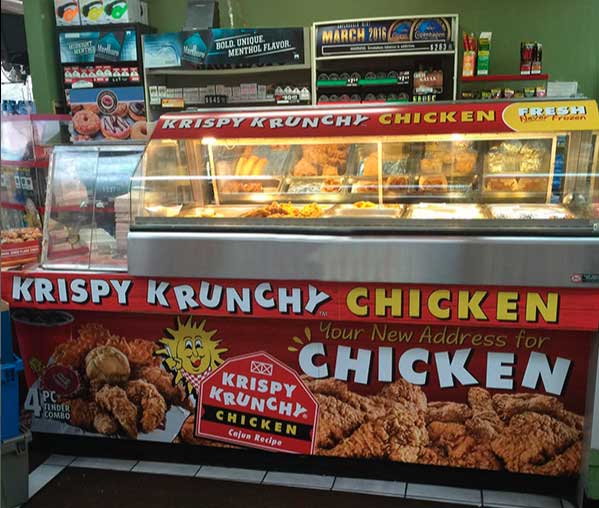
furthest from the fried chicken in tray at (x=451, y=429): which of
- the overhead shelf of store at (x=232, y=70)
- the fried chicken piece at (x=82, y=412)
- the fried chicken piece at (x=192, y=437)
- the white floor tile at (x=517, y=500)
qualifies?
the overhead shelf of store at (x=232, y=70)

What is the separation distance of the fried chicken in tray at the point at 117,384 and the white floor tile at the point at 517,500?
4.84ft

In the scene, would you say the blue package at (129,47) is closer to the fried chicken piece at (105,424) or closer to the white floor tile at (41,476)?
the fried chicken piece at (105,424)

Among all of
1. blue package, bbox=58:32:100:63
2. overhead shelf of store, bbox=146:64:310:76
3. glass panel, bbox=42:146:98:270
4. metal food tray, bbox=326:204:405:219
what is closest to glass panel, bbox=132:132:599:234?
metal food tray, bbox=326:204:405:219

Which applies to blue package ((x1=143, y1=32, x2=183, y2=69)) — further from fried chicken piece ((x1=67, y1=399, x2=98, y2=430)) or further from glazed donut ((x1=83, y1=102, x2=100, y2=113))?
fried chicken piece ((x1=67, y1=399, x2=98, y2=430))

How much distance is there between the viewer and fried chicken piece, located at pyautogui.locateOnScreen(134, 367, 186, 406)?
2.94m

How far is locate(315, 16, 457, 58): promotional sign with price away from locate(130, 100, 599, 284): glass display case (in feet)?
9.07

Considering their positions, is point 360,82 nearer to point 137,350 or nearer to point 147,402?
point 137,350

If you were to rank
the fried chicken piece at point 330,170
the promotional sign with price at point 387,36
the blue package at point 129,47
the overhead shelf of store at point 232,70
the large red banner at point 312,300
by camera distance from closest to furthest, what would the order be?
the large red banner at point 312,300
the fried chicken piece at point 330,170
the promotional sign with price at point 387,36
the overhead shelf of store at point 232,70
the blue package at point 129,47

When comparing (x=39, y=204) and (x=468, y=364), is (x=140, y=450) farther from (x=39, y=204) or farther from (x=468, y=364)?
(x=39, y=204)

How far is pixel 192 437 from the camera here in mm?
2969

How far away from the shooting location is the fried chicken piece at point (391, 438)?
2734mm

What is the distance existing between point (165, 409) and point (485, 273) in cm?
167

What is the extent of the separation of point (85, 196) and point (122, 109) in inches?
140

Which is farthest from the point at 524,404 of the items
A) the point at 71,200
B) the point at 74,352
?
the point at 71,200
